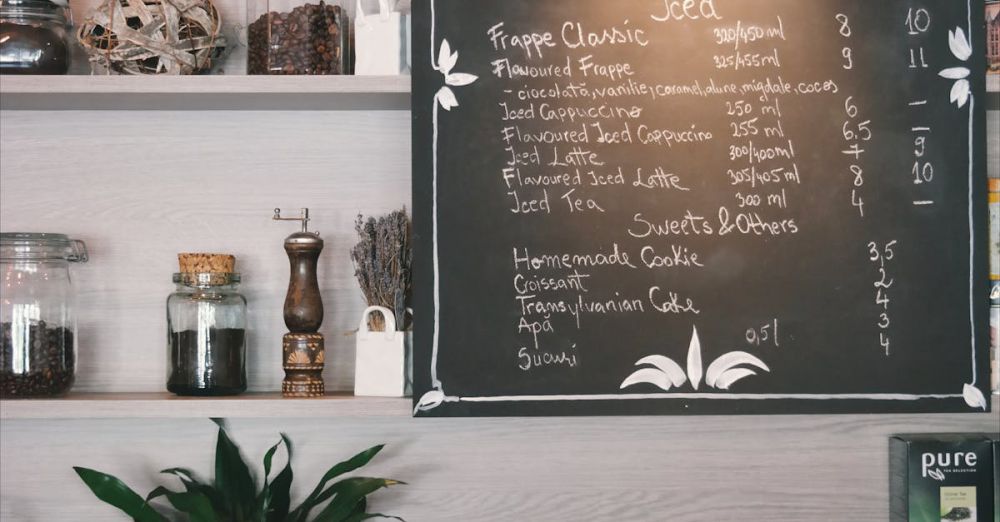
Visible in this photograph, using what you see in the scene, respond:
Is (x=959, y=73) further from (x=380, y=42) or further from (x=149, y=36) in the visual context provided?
(x=149, y=36)

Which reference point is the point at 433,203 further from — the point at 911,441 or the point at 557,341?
the point at 911,441

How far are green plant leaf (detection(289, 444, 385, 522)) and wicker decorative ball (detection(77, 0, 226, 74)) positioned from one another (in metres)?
0.78

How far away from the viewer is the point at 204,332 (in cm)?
162

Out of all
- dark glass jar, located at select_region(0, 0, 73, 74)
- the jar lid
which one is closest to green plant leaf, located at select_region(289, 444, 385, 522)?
the jar lid

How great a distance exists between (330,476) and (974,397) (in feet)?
3.94

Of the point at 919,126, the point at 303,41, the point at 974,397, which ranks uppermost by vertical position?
the point at 303,41

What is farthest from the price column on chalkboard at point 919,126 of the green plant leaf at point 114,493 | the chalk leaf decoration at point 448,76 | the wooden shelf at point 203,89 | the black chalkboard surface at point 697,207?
the green plant leaf at point 114,493

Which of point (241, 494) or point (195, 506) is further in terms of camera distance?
point (241, 494)

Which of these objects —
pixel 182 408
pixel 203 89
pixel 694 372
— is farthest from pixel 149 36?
pixel 694 372

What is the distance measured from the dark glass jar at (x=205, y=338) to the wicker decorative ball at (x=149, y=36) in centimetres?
39

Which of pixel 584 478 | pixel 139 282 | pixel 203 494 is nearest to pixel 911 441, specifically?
pixel 584 478

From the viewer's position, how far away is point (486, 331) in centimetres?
161

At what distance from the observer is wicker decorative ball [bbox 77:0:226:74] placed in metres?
1.59

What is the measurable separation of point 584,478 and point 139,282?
0.98 m
